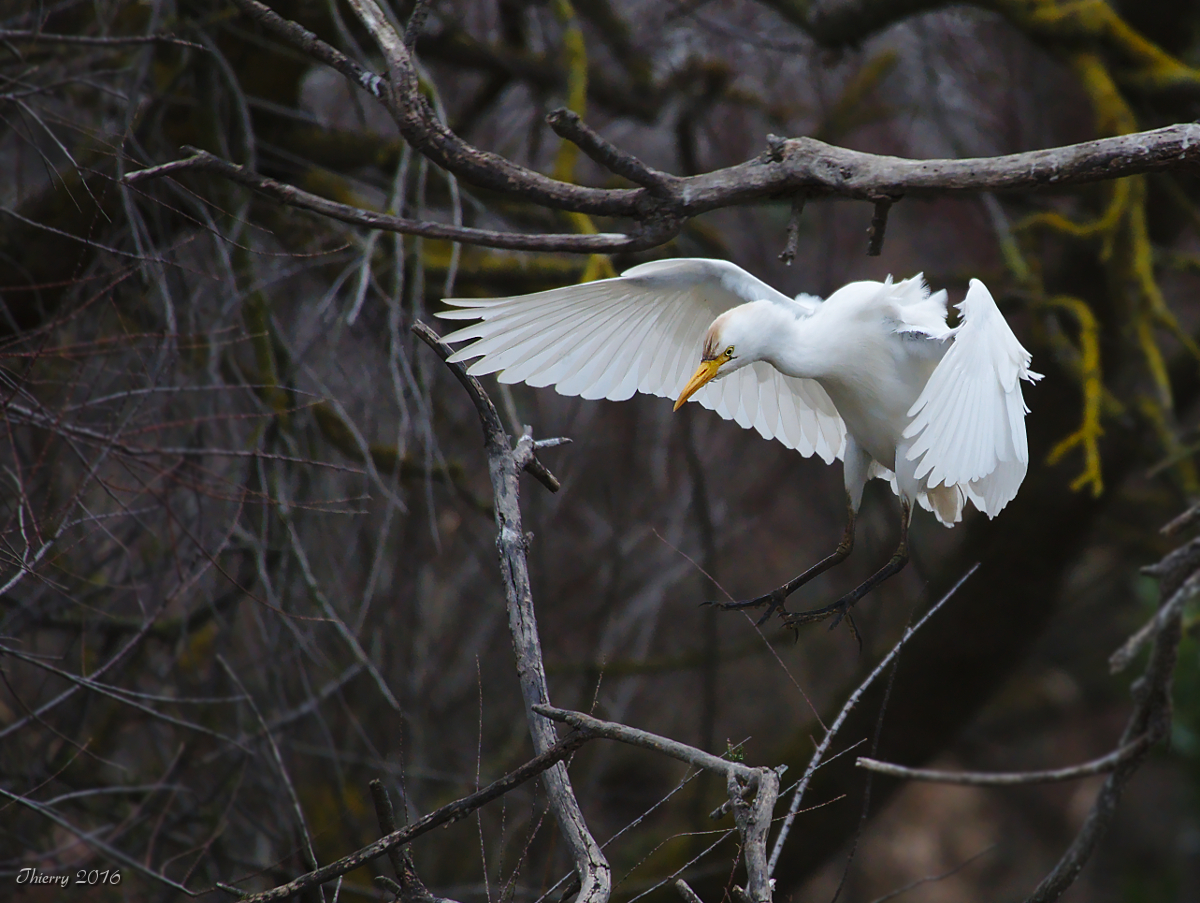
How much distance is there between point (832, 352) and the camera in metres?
2.17

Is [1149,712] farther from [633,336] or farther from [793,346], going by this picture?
[633,336]

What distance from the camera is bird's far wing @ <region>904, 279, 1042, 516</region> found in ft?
5.71

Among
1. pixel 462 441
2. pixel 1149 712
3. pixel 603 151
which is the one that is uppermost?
pixel 603 151

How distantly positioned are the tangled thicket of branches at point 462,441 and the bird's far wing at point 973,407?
266mm

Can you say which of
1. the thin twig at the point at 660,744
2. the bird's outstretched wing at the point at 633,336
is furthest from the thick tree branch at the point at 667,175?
the thin twig at the point at 660,744

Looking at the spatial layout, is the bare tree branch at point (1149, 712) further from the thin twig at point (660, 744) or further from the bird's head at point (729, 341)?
the bird's head at point (729, 341)

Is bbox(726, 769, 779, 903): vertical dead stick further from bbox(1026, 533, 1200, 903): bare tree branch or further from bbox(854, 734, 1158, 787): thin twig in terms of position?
bbox(1026, 533, 1200, 903): bare tree branch

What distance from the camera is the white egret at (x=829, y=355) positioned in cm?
178

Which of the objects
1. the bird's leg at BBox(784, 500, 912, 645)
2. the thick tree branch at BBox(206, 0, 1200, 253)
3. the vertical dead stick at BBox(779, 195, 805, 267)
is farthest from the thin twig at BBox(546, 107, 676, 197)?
the bird's leg at BBox(784, 500, 912, 645)

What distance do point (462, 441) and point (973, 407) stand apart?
299cm

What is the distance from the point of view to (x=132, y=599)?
3.25 m

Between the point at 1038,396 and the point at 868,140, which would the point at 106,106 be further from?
the point at 868,140

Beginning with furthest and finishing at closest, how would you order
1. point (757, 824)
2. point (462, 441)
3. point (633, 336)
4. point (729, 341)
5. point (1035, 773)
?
point (462, 441) < point (633, 336) < point (729, 341) < point (1035, 773) < point (757, 824)

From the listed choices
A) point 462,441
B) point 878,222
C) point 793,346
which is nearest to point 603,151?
point 878,222
